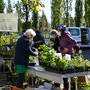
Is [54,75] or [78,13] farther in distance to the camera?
[78,13]

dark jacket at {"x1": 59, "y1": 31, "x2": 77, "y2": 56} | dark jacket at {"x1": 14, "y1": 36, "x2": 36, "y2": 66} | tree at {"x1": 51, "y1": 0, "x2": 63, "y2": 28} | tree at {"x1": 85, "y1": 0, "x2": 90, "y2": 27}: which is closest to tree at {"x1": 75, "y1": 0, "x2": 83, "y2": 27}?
tree at {"x1": 85, "y1": 0, "x2": 90, "y2": 27}

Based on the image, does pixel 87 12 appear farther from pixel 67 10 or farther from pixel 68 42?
pixel 68 42

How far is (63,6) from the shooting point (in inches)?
1043

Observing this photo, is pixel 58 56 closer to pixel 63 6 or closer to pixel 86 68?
pixel 86 68

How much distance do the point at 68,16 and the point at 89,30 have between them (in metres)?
10.9

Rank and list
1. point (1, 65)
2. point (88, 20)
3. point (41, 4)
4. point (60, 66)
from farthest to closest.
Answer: point (88, 20)
point (1, 65)
point (60, 66)
point (41, 4)

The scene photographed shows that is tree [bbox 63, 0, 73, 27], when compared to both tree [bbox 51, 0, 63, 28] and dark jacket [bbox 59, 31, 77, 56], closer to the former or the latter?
tree [bbox 51, 0, 63, 28]

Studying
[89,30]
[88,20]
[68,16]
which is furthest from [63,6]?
[89,30]

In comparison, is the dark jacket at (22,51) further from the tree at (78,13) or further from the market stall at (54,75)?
the tree at (78,13)

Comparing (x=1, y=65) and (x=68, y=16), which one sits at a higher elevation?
(x=68, y=16)

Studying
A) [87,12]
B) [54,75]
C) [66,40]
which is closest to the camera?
[54,75]

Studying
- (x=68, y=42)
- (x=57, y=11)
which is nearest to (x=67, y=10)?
(x=57, y=11)

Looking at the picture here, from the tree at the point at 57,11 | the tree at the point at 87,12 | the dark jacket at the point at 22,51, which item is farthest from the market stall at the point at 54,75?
the tree at the point at 57,11

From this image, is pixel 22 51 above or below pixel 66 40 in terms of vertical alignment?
below
